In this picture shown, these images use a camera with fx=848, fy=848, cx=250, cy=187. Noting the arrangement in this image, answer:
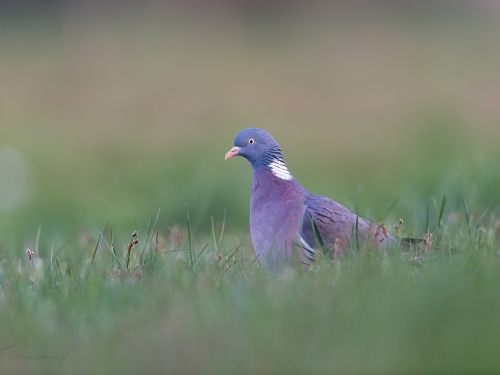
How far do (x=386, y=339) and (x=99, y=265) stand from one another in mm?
1650

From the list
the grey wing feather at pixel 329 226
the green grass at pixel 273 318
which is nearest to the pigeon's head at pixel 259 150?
the grey wing feather at pixel 329 226

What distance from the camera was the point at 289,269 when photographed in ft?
12.0

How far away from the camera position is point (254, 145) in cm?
477

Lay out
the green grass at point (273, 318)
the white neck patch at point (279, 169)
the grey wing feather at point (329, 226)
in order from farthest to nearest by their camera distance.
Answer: the white neck patch at point (279, 169), the grey wing feather at point (329, 226), the green grass at point (273, 318)

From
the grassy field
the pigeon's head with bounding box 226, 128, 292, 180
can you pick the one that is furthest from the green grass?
the pigeon's head with bounding box 226, 128, 292, 180

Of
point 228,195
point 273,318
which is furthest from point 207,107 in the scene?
point 273,318

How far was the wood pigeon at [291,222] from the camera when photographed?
4094mm

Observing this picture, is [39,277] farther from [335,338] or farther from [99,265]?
[335,338]

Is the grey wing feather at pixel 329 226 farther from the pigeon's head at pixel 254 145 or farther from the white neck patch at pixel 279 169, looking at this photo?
the pigeon's head at pixel 254 145

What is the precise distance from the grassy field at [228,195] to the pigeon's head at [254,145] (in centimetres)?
38

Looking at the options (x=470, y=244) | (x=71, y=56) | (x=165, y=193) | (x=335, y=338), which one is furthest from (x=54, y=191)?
(x=335, y=338)

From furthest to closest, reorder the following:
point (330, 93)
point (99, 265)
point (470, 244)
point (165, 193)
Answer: point (330, 93), point (165, 193), point (99, 265), point (470, 244)

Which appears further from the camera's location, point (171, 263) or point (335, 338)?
point (171, 263)

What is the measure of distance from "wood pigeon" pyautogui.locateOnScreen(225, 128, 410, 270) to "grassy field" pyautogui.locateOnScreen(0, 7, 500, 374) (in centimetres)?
17
